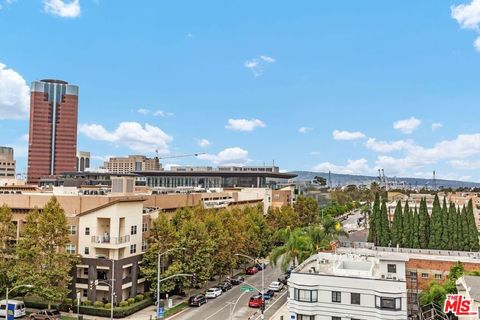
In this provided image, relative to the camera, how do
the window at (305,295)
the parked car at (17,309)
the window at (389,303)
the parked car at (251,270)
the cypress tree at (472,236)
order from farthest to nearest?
the cypress tree at (472,236), the parked car at (251,270), the parked car at (17,309), the window at (305,295), the window at (389,303)

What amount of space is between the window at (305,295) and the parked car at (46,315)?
28.3 metres

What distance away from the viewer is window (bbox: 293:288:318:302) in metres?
44.3

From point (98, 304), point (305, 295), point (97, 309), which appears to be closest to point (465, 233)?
point (305, 295)

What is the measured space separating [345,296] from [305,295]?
367cm

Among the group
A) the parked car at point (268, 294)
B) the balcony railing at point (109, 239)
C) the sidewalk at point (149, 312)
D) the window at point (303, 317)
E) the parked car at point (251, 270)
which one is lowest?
the sidewalk at point (149, 312)

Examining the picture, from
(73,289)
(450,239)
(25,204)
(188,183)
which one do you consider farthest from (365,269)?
(188,183)

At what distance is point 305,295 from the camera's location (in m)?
44.6

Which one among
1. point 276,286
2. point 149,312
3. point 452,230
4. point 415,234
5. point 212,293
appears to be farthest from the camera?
point 415,234

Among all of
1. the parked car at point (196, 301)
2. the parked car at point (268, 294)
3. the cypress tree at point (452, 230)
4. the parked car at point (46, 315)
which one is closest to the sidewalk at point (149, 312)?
the parked car at point (196, 301)

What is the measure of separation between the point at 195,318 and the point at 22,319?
1994 cm

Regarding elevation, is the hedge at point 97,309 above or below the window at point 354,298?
below

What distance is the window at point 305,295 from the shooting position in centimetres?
4434

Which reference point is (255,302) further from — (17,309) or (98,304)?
(17,309)
